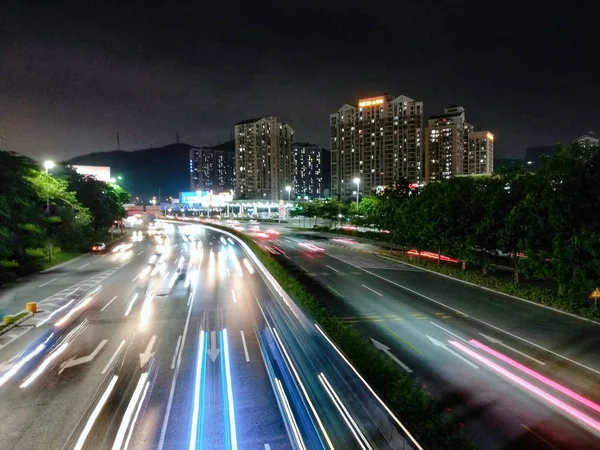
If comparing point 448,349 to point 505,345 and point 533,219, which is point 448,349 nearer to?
point 505,345

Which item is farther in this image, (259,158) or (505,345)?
(259,158)

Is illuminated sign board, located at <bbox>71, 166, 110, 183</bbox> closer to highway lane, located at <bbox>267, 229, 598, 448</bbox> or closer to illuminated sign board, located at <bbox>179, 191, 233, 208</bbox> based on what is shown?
illuminated sign board, located at <bbox>179, 191, 233, 208</bbox>

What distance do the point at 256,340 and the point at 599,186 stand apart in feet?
59.2

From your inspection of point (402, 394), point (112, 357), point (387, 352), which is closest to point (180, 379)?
point (112, 357)

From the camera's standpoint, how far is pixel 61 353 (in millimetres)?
16047

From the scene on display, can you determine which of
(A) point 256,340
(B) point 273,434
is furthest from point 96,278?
(B) point 273,434

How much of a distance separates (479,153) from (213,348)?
176 m

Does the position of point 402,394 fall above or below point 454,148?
below

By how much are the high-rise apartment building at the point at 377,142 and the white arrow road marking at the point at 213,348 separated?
483 ft

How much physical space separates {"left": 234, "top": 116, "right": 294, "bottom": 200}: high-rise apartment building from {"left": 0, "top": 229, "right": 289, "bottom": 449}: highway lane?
526 feet

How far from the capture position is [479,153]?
168250 millimetres

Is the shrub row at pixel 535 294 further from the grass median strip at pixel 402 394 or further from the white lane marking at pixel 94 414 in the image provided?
the white lane marking at pixel 94 414

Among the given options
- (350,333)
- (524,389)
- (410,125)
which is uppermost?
(410,125)

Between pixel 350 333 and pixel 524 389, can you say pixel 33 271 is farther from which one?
pixel 524 389
